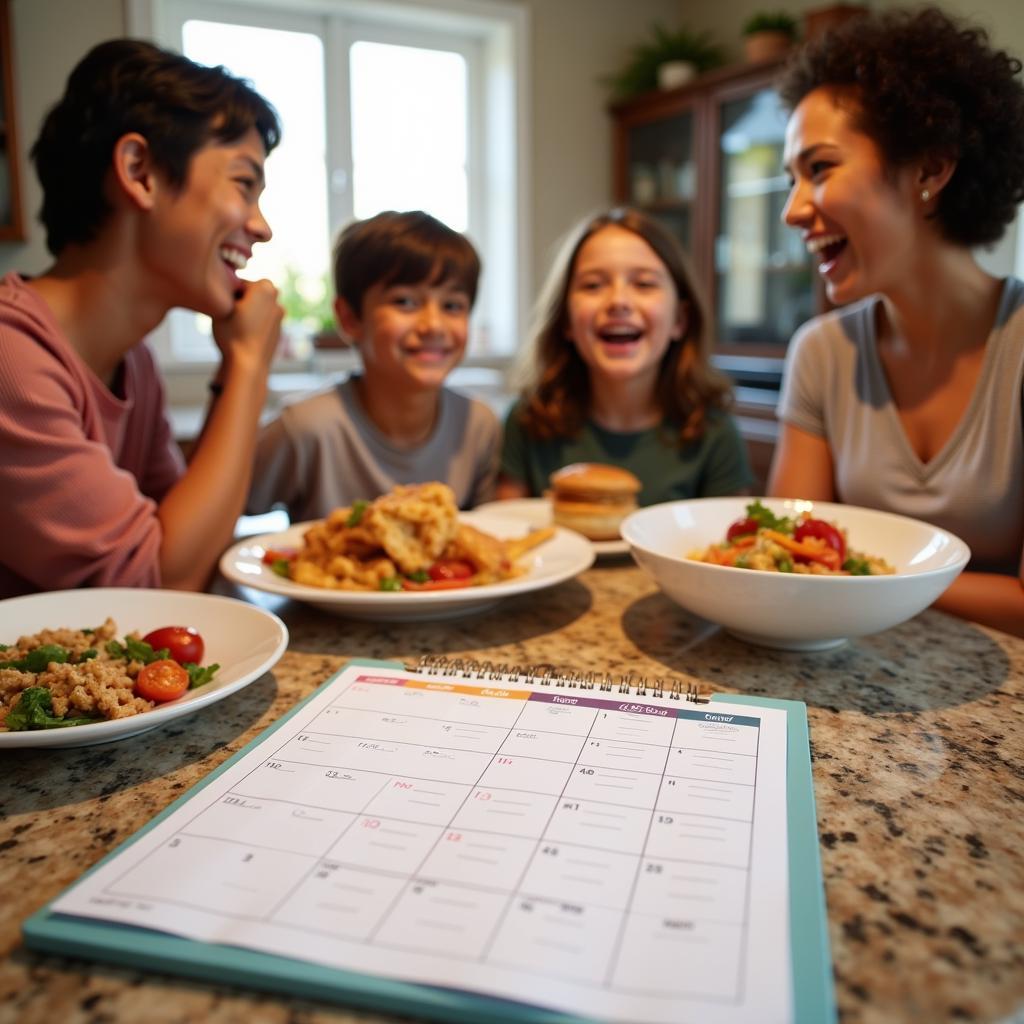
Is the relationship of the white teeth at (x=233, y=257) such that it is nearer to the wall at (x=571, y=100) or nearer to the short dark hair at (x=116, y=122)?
the short dark hair at (x=116, y=122)

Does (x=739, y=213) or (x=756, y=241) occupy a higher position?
(x=739, y=213)

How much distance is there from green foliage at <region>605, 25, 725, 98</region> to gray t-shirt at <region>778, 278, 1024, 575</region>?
352 centimetres

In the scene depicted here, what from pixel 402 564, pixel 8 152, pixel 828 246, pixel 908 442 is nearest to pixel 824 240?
pixel 828 246

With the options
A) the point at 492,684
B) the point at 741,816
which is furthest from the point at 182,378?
the point at 741,816

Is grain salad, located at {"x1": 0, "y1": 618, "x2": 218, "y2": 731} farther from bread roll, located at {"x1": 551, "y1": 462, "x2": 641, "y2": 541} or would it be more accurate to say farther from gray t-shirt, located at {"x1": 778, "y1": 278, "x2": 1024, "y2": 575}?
gray t-shirt, located at {"x1": 778, "y1": 278, "x2": 1024, "y2": 575}

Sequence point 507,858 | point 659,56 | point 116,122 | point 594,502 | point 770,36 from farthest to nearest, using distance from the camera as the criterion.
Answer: point 659,56, point 770,36, point 594,502, point 116,122, point 507,858

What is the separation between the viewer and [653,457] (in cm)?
223

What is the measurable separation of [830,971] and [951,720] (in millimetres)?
470

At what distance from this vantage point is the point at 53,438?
1205 millimetres

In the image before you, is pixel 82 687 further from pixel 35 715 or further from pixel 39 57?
pixel 39 57

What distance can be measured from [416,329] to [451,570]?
2.79 feet

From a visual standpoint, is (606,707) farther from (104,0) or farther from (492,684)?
(104,0)

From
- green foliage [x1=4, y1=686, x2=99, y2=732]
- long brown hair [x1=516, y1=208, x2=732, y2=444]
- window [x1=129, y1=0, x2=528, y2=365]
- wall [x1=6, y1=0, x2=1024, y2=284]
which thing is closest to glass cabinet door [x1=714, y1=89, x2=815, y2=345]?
wall [x1=6, y1=0, x2=1024, y2=284]

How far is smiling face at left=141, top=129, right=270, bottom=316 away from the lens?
1479 mm
